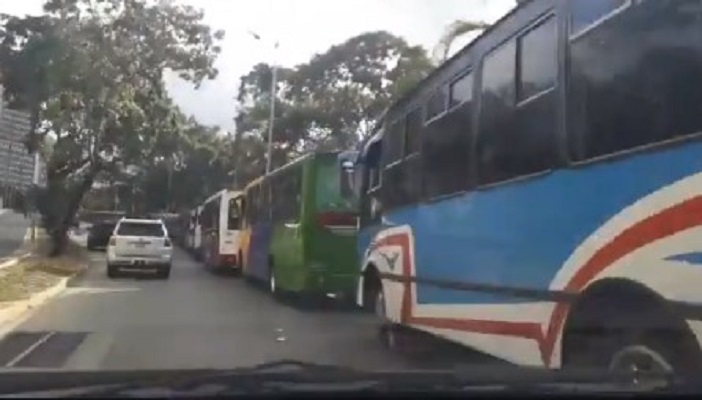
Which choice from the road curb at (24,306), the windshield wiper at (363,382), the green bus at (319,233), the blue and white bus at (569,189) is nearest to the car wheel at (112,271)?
the road curb at (24,306)

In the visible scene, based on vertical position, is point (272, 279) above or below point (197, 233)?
below

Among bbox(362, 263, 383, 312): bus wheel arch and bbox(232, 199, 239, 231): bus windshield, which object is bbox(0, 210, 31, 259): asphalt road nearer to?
bbox(232, 199, 239, 231): bus windshield

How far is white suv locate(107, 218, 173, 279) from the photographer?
2517 cm

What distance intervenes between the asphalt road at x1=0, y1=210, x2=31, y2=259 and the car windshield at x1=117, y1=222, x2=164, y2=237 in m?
4.20

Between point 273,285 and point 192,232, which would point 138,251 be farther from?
point 192,232

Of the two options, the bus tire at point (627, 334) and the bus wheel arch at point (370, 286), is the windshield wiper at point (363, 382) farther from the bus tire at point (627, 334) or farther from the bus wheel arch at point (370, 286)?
the bus wheel arch at point (370, 286)

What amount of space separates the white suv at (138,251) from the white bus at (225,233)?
2483 mm

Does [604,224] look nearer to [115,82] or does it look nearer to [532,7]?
[532,7]

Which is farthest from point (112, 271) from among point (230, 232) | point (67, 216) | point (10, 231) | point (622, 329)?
point (10, 231)

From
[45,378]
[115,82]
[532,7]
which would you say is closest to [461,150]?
[532,7]

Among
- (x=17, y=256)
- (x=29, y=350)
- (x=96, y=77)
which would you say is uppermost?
(x=96, y=77)

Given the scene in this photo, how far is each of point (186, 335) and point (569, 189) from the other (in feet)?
22.0

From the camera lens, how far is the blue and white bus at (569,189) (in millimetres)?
5105

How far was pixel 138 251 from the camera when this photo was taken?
82.6 feet
